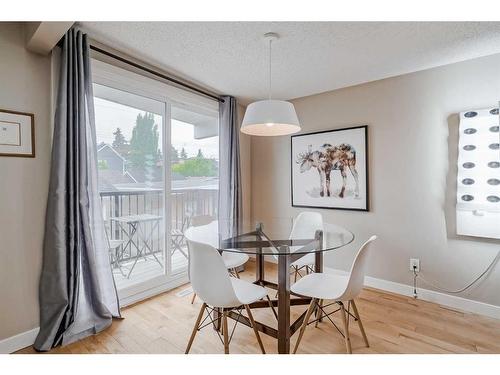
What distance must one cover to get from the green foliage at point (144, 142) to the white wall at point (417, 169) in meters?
2.02

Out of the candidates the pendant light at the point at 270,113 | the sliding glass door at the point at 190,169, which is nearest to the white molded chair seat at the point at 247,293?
the pendant light at the point at 270,113

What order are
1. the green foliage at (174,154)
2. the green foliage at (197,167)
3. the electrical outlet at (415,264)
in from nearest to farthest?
the electrical outlet at (415,264)
the green foliage at (174,154)
the green foliage at (197,167)

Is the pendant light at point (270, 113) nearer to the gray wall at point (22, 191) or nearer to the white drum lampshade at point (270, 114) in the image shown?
the white drum lampshade at point (270, 114)

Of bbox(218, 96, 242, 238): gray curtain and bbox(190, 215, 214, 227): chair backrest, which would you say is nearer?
bbox(190, 215, 214, 227): chair backrest

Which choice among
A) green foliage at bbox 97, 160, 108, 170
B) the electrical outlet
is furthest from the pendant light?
the electrical outlet

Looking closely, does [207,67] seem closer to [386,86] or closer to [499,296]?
[386,86]

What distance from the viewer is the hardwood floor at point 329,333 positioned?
6.21ft

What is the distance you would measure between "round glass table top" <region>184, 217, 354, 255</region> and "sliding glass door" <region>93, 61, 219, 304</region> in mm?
595

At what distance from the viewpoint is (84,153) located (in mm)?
2049

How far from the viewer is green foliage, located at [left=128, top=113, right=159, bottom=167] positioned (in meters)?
2.65

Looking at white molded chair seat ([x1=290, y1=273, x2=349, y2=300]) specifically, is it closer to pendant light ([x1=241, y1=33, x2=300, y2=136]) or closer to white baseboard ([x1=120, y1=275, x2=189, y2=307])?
pendant light ([x1=241, y1=33, x2=300, y2=136])
